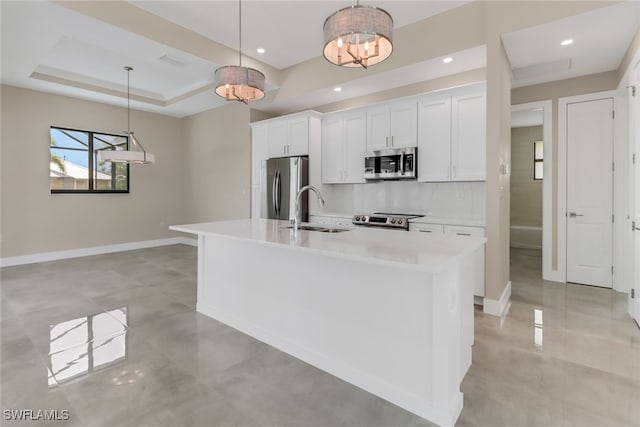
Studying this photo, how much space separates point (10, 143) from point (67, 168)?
0.86 m

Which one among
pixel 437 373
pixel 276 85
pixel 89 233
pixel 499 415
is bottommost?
pixel 499 415

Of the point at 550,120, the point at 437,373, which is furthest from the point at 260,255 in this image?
the point at 550,120

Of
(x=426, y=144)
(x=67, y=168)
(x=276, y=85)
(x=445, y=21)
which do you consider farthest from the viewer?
(x=67, y=168)

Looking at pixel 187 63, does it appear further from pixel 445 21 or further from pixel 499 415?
pixel 499 415

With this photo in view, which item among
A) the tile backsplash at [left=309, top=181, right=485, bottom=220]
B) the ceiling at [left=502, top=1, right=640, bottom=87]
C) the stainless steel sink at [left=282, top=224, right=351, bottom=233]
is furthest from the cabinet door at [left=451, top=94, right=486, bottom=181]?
the stainless steel sink at [left=282, top=224, right=351, bottom=233]

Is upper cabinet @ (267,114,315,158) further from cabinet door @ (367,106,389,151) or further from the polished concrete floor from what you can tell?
the polished concrete floor

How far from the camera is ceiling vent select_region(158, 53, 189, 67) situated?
166 inches

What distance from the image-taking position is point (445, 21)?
3459mm

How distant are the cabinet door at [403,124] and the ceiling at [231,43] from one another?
388 millimetres

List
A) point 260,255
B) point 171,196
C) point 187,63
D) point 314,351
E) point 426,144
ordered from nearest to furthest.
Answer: point 314,351 < point 260,255 < point 426,144 < point 187,63 < point 171,196

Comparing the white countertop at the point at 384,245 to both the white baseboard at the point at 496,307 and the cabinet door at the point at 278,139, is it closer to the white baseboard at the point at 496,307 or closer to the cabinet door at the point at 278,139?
the white baseboard at the point at 496,307

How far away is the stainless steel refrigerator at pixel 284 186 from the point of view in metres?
4.96

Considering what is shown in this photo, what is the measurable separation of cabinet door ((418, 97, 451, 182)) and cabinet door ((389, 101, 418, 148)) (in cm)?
7

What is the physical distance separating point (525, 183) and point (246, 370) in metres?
7.74
